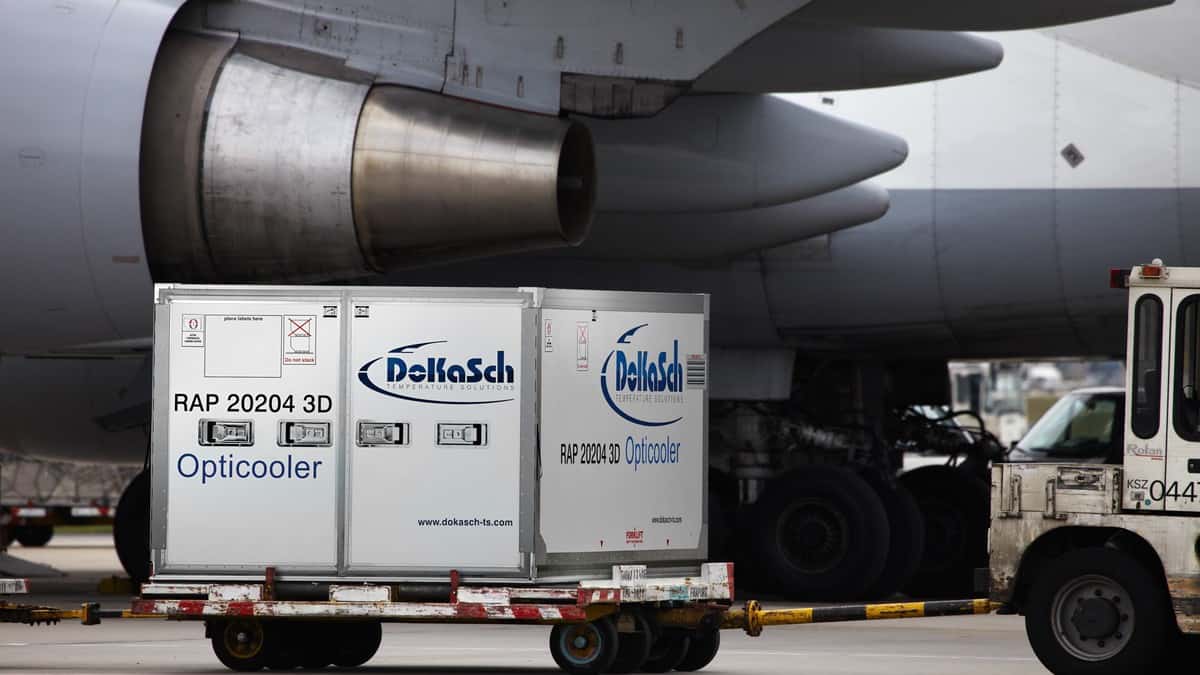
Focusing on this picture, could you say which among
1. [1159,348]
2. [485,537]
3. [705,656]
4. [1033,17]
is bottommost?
[705,656]

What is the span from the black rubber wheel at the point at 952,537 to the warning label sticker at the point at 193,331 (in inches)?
423

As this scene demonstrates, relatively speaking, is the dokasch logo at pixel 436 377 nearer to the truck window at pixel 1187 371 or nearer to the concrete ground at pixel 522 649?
the concrete ground at pixel 522 649

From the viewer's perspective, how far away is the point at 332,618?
11.6 m

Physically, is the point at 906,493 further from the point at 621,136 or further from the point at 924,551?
the point at 621,136

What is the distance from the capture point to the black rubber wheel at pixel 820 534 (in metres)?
19.1

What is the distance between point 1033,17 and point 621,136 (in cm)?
392

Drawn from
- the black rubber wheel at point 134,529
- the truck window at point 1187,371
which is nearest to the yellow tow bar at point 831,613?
the truck window at point 1187,371

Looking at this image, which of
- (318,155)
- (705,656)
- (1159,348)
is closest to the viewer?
(1159,348)

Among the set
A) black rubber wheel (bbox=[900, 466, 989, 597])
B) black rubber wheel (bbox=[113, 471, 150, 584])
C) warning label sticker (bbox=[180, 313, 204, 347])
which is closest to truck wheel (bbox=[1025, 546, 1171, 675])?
warning label sticker (bbox=[180, 313, 204, 347])

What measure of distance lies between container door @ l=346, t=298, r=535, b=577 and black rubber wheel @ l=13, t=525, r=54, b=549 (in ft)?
88.0

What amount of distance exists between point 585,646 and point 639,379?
167cm

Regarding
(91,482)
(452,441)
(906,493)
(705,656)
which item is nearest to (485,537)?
(452,441)

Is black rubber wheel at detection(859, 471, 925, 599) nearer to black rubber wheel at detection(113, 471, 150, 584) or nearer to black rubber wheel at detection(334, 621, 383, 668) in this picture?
black rubber wheel at detection(113, 471, 150, 584)

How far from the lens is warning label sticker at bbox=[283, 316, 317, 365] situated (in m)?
12.0
